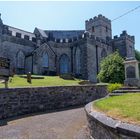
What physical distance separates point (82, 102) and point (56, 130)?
27.4 feet

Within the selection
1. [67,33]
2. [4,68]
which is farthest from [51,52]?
[4,68]

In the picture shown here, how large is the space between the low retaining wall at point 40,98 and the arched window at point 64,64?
25.1m

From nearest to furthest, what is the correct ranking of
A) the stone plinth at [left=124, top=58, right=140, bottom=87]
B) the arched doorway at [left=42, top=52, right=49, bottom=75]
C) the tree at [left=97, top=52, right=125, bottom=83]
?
the stone plinth at [left=124, top=58, right=140, bottom=87]
the tree at [left=97, top=52, right=125, bottom=83]
the arched doorway at [left=42, top=52, right=49, bottom=75]

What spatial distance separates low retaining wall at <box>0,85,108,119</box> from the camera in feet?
37.5

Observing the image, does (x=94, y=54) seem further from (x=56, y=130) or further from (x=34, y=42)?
(x=56, y=130)

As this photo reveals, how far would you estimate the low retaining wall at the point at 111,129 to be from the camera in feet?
15.5

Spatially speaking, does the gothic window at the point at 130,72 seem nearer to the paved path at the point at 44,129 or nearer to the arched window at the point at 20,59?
the paved path at the point at 44,129

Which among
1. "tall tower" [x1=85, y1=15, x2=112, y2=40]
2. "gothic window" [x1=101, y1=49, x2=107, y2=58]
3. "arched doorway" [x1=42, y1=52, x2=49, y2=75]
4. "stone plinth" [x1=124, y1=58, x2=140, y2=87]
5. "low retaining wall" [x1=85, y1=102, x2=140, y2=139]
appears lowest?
"low retaining wall" [x1=85, y1=102, x2=140, y2=139]

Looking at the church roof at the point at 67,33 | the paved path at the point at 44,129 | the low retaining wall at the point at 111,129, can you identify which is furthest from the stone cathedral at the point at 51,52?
the low retaining wall at the point at 111,129

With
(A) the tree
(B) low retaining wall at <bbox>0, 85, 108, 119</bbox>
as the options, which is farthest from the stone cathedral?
(B) low retaining wall at <bbox>0, 85, 108, 119</bbox>

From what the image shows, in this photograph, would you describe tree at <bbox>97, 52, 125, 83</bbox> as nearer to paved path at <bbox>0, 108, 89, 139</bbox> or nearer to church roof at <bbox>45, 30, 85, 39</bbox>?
paved path at <bbox>0, 108, 89, 139</bbox>

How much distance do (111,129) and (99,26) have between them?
49274 mm

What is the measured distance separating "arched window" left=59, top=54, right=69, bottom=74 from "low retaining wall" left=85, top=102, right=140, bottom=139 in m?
36.0

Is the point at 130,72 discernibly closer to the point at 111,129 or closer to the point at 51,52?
the point at 111,129
